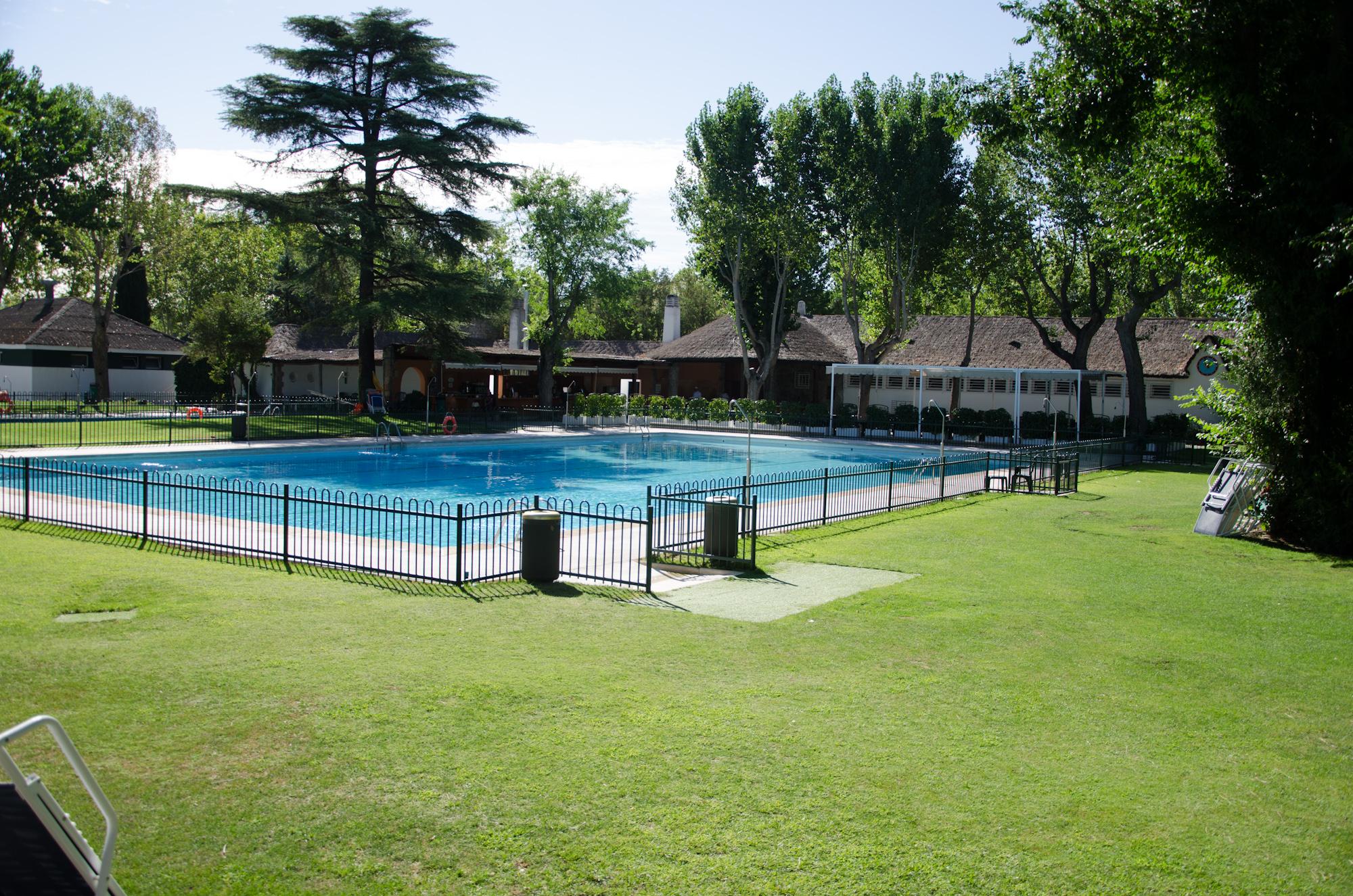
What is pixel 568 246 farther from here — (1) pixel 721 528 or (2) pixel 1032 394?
(1) pixel 721 528

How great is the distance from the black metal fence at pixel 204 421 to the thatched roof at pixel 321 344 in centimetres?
471

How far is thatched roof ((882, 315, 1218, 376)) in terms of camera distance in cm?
4569

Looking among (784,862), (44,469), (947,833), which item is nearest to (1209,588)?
(947,833)

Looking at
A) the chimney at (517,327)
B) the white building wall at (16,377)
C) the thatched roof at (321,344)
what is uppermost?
the chimney at (517,327)

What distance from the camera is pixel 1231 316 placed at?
19.7 metres

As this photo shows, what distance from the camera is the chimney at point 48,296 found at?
174 feet

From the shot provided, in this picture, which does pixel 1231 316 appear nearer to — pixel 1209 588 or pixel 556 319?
pixel 1209 588

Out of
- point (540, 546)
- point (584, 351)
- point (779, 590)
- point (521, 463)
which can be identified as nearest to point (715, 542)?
point (779, 590)

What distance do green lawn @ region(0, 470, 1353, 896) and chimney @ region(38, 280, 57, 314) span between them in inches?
1964

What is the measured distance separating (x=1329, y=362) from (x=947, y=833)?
16.0 metres

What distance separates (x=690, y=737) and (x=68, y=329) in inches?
2149

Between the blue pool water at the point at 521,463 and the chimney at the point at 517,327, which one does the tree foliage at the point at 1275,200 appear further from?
the chimney at the point at 517,327

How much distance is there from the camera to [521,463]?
109 ft

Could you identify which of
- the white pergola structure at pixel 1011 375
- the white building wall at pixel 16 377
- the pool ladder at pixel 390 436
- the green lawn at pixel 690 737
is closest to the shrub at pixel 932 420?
the white pergola structure at pixel 1011 375
